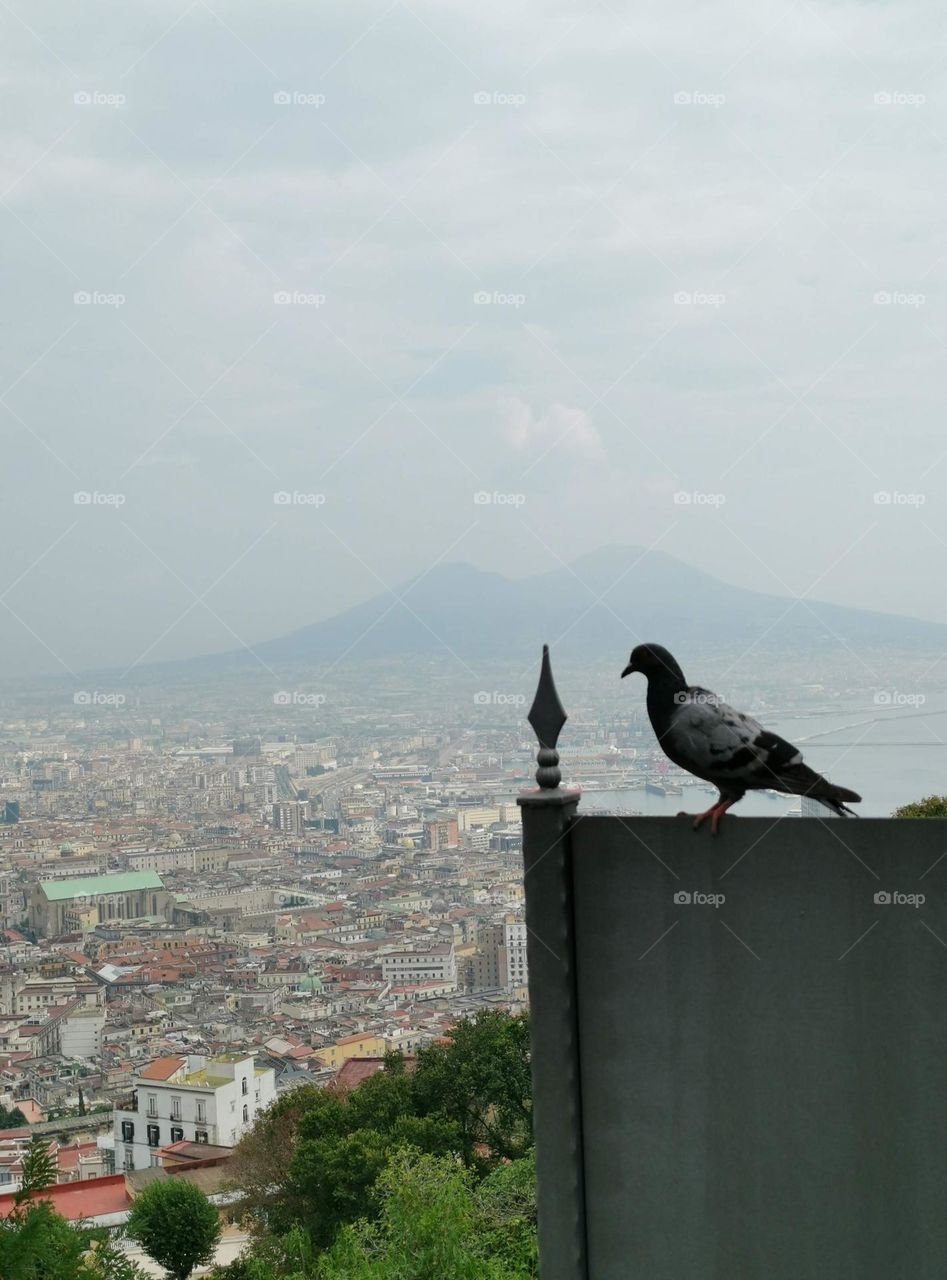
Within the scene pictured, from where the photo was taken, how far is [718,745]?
323 centimetres

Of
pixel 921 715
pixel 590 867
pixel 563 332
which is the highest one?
pixel 563 332

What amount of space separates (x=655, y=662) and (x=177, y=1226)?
20581mm

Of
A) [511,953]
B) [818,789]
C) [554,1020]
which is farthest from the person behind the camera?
[511,953]

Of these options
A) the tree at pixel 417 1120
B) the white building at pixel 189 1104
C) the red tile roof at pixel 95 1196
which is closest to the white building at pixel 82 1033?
the white building at pixel 189 1104

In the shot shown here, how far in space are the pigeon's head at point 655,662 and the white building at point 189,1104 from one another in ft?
75.3

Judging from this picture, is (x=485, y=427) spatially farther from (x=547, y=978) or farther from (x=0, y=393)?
(x=547, y=978)

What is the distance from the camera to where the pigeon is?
10.4 ft

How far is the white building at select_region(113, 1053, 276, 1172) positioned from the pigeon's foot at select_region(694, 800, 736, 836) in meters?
23.0

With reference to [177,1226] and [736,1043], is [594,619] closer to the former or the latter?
[177,1226]

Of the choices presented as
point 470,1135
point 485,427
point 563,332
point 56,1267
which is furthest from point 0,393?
point 56,1267

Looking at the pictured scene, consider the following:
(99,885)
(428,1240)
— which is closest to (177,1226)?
(99,885)

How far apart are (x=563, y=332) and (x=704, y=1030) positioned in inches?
1082

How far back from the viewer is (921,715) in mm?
6910

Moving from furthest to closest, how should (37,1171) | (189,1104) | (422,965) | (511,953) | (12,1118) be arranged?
(422,965) → (189,1104) → (12,1118) → (511,953) → (37,1171)
